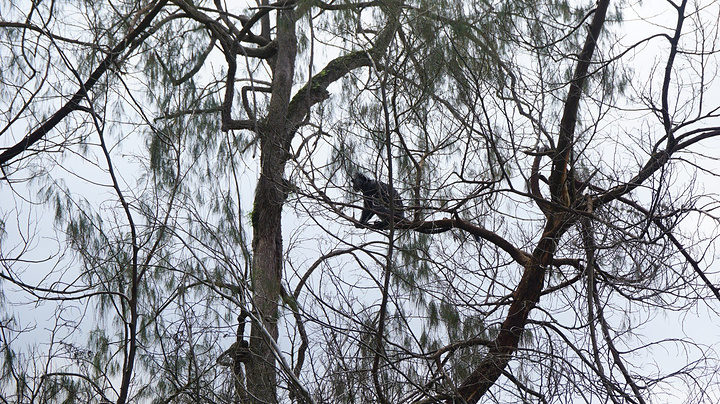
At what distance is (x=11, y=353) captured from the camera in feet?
10.3

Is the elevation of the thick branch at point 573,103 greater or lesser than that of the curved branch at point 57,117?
greater

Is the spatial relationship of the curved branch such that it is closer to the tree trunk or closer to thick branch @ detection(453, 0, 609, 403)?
the tree trunk

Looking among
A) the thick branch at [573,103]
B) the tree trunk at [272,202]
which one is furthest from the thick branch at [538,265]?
the tree trunk at [272,202]

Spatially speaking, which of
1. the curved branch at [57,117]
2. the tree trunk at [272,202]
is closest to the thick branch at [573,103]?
the tree trunk at [272,202]

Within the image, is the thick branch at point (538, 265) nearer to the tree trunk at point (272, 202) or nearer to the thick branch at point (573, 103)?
the thick branch at point (573, 103)

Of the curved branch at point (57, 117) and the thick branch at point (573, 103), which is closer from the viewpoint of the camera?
the thick branch at point (573, 103)

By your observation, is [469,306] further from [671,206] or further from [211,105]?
[211,105]

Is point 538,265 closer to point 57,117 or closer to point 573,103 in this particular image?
point 573,103

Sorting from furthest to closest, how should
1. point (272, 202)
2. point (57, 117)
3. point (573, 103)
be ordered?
point (272, 202) → point (57, 117) → point (573, 103)

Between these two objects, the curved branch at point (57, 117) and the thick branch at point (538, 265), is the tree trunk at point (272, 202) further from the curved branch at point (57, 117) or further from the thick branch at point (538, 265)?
the thick branch at point (538, 265)

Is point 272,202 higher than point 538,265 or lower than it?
higher

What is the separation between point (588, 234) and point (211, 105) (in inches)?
96.1

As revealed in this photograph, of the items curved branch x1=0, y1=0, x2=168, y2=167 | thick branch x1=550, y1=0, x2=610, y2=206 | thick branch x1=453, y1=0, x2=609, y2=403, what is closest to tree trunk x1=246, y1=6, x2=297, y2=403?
curved branch x1=0, y1=0, x2=168, y2=167

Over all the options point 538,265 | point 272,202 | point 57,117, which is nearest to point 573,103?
point 538,265
